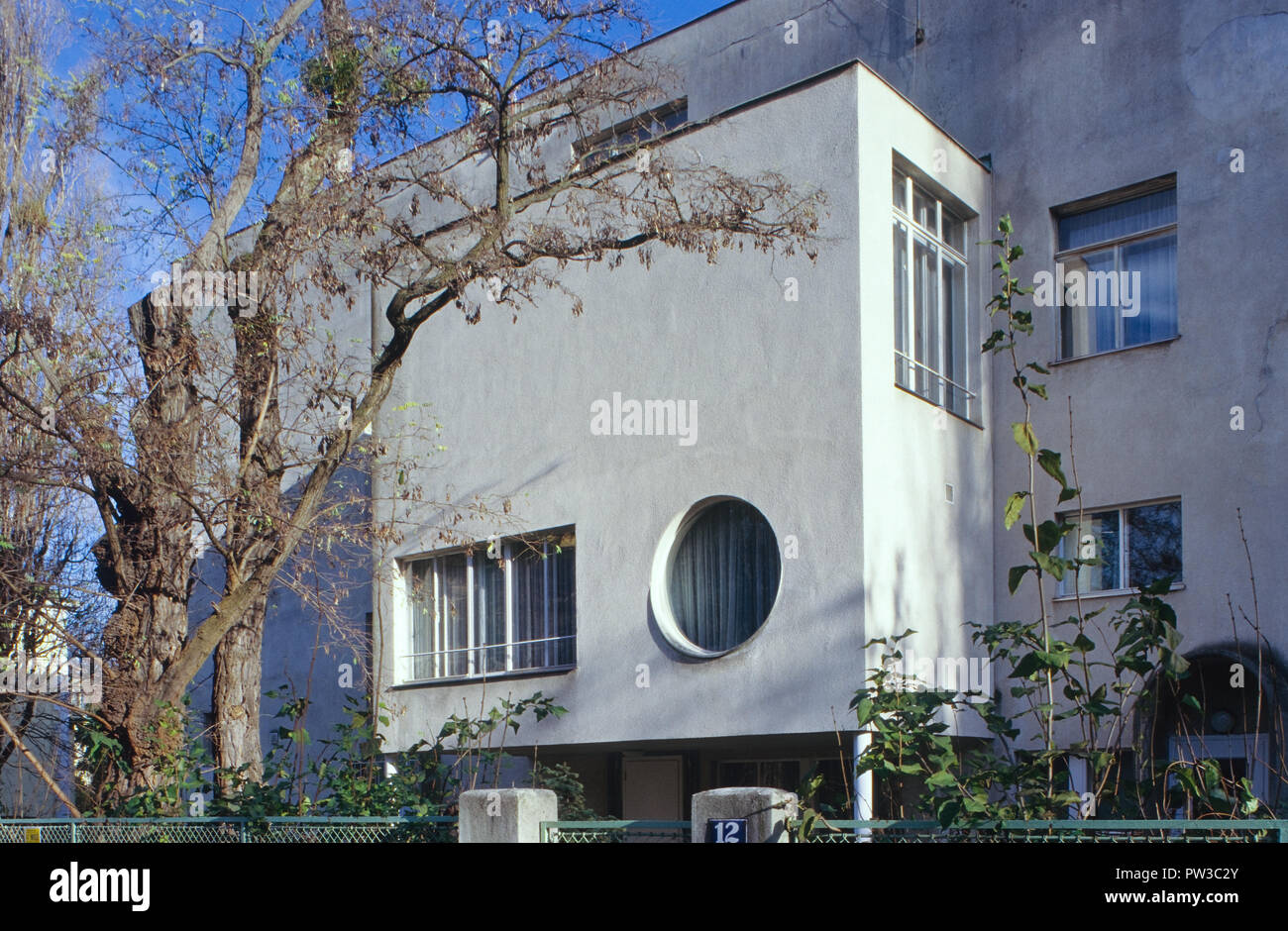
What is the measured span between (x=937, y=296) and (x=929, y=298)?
0.13 m

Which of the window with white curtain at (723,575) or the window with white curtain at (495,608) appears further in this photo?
the window with white curtain at (495,608)

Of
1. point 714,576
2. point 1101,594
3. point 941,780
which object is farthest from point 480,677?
point 941,780

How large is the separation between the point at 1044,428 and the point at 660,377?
12.5 ft

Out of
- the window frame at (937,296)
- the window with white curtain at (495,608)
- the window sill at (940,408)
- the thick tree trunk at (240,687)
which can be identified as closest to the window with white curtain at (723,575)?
the window with white curtain at (495,608)

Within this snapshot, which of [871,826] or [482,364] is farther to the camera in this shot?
[482,364]

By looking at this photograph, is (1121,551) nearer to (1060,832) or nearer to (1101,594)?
(1101,594)

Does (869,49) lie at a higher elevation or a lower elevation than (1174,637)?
higher

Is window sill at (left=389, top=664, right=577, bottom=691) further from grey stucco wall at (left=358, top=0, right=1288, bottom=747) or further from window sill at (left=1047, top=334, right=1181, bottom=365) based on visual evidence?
window sill at (left=1047, top=334, right=1181, bottom=365)

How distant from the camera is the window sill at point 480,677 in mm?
13633

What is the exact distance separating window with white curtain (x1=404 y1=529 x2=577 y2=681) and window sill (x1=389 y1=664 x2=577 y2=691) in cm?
7

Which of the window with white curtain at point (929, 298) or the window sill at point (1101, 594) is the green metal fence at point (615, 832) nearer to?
the window with white curtain at point (929, 298)
